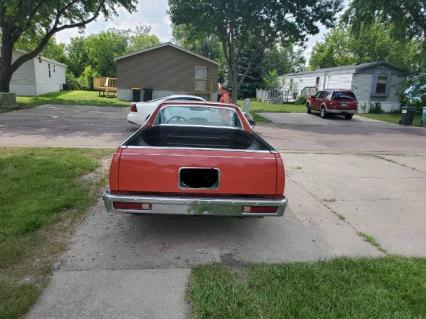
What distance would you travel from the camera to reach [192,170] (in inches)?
137

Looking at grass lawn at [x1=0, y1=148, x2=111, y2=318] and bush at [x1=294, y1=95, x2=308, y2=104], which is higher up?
bush at [x1=294, y1=95, x2=308, y2=104]

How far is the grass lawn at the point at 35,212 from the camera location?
2.93 meters

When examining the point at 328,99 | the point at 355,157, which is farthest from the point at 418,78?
the point at 355,157

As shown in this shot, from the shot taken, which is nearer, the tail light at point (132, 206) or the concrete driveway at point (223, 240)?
the concrete driveway at point (223, 240)

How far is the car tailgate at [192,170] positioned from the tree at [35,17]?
60.6ft

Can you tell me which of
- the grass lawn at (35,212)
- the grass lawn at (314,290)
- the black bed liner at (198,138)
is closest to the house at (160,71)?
the grass lawn at (35,212)

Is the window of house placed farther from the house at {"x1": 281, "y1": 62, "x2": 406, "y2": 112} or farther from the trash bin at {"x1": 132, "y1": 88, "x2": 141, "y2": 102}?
the trash bin at {"x1": 132, "y1": 88, "x2": 141, "y2": 102}

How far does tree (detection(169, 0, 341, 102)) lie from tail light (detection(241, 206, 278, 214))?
17.3m

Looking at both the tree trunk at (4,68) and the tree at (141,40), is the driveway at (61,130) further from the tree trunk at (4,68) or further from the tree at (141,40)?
the tree at (141,40)

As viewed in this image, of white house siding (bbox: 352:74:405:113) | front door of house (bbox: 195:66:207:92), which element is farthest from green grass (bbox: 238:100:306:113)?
front door of house (bbox: 195:66:207:92)

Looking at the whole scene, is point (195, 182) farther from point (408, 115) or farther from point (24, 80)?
point (24, 80)

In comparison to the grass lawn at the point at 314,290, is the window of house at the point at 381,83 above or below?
above

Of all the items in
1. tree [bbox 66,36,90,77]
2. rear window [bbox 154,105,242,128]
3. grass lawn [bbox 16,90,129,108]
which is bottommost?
grass lawn [bbox 16,90,129,108]

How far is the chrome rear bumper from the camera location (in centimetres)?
337
